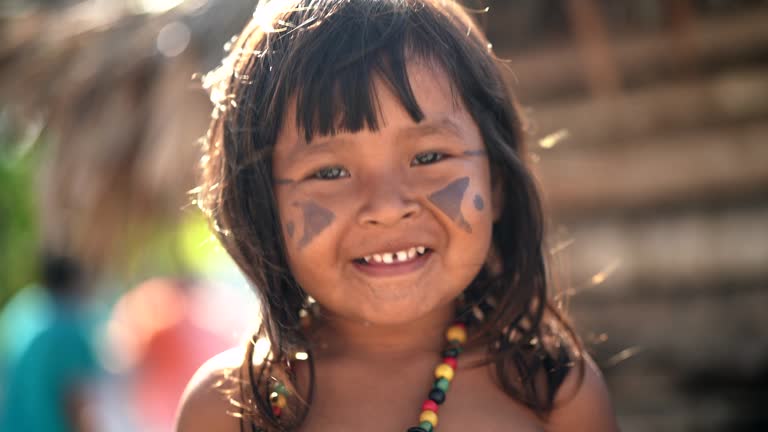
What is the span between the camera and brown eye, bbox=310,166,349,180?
1688mm

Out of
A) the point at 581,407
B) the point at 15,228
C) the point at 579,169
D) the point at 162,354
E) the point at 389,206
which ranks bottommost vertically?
the point at 15,228

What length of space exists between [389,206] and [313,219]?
0.17 m

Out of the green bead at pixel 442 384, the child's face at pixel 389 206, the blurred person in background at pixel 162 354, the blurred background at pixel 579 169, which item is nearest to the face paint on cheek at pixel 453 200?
the child's face at pixel 389 206

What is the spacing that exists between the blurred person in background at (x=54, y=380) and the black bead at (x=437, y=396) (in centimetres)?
322

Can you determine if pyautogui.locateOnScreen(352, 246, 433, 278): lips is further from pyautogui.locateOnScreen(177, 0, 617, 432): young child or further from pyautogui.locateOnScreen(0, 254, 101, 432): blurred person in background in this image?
pyautogui.locateOnScreen(0, 254, 101, 432): blurred person in background

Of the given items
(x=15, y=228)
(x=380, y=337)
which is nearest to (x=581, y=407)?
(x=380, y=337)

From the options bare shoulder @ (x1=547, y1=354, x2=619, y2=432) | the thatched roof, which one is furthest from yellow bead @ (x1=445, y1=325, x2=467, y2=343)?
the thatched roof

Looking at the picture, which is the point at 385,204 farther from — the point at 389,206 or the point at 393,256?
the point at 393,256

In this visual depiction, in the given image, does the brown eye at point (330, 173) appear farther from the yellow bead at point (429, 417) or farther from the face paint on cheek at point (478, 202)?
the yellow bead at point (429, 417)

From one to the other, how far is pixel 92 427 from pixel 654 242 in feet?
9.72

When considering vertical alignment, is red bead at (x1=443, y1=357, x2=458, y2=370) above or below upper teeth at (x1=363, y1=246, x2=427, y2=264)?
below

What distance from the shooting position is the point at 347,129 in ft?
5.39

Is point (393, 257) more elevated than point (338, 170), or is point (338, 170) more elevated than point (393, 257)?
point (338, 170)

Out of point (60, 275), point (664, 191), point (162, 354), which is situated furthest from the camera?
point (60, 275)
